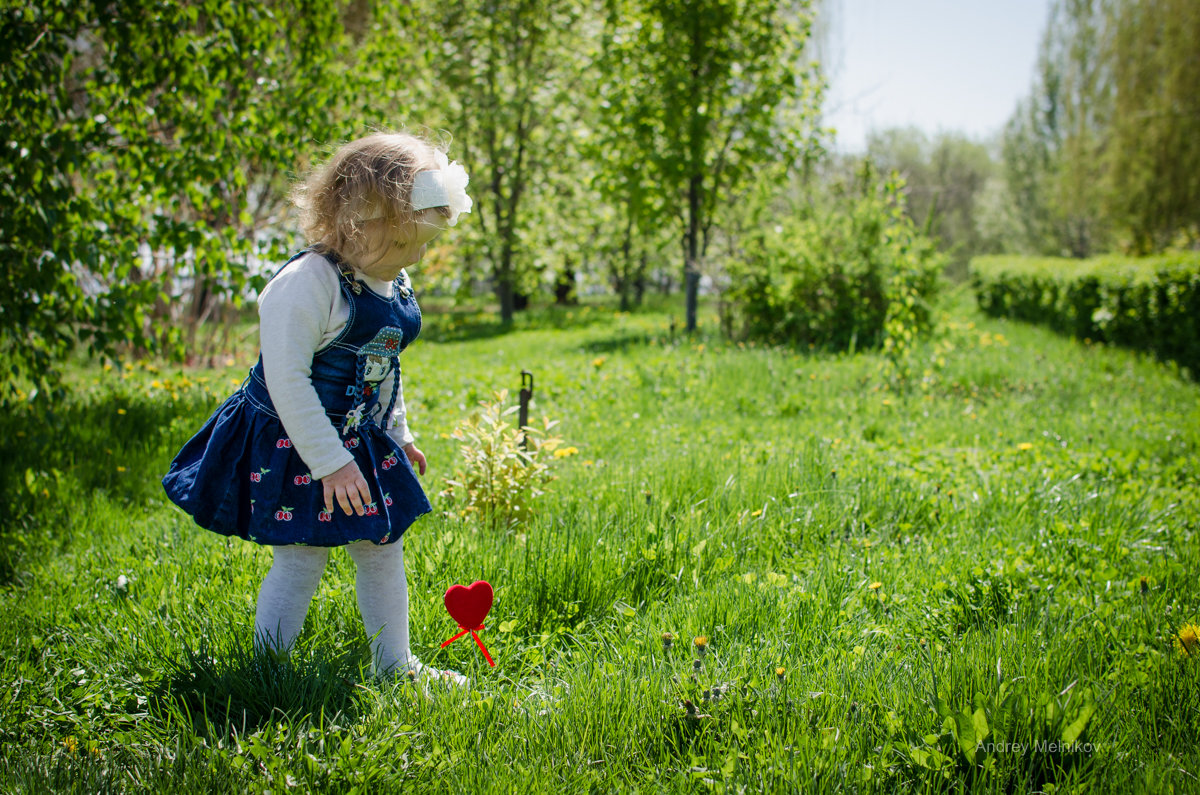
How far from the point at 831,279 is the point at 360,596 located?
7.06m

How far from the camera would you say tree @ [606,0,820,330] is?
9750 mm

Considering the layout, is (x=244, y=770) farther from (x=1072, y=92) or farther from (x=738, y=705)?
(x=1072, y=92)

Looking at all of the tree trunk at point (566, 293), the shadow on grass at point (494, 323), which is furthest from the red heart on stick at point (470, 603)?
the tree trunk at point (566, 293)

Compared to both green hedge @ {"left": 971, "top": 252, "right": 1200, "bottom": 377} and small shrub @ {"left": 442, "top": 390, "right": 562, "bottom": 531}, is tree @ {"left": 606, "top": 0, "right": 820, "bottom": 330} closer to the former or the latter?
green hedge @ {"left": 971, "top": 252, "right": 1200, "bottom": 377}

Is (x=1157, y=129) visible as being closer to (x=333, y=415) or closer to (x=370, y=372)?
(x=370, y=372)

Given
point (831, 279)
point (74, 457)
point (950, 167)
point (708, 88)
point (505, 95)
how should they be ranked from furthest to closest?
1. point (950, 167)
2. point (505, 95)
3. point (708, 88)
4. point (831, 279)
5. point (74, 457)

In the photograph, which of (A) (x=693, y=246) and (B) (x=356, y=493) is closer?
(B) (x=356, y=493)

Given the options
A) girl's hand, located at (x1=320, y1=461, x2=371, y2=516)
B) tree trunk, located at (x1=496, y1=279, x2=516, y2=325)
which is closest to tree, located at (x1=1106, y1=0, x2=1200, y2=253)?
tree trunk, located at (x1=496, y1=279, x2=516, y2=325)

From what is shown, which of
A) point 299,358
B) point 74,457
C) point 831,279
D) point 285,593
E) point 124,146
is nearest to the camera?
point 299,358

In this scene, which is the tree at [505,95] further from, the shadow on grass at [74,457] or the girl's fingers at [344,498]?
the girl's fingers at [344,498]

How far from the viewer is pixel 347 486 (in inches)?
74.4

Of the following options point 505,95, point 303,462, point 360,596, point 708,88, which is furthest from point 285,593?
point 505,95

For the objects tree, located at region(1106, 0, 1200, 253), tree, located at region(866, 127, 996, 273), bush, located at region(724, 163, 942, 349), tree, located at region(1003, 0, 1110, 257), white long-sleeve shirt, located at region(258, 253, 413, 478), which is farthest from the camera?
tree, located at region(866, 127, 996, 273)

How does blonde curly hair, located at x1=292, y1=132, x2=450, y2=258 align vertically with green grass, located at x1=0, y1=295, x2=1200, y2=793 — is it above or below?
above
